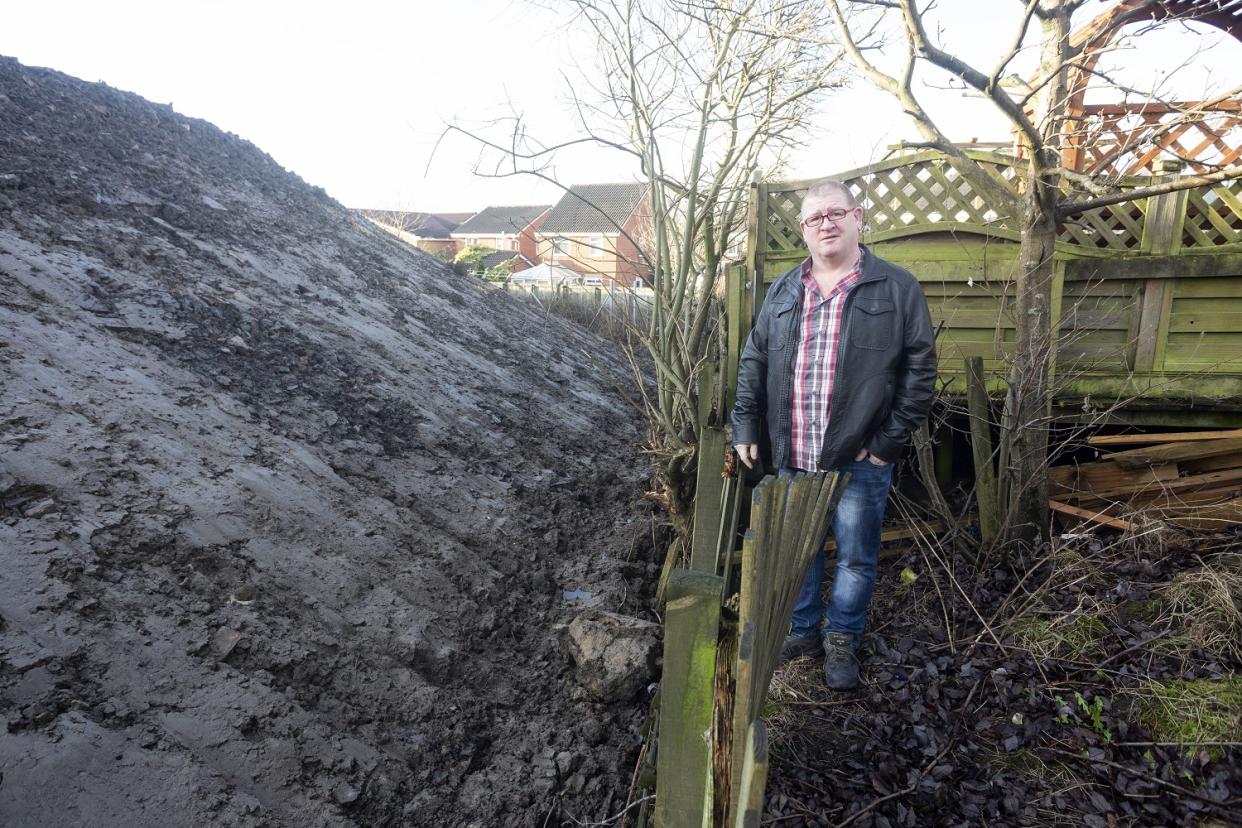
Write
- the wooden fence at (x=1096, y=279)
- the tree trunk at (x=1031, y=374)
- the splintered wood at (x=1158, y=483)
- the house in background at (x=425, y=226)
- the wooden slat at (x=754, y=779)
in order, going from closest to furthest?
the wooden slat at (x=754, y=779) < the tree trunk at (x=1031, y=374) < the splintered wood at (x=1158, y=483) < the wooden fence at (x=1096, y=279) < the house in background at (x=425, y=226)

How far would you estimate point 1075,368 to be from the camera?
11.8 feet

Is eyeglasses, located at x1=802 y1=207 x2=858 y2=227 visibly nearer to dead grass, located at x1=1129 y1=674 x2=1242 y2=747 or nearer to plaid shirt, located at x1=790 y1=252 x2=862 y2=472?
plaid shirt, located at x1=790 y1=252 x2=862 y2=472

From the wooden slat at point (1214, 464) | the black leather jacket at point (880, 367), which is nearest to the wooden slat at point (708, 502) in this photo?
the black leather jacket at point (880, 367)

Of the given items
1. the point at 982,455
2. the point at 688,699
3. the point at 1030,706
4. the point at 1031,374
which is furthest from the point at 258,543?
the point at 1031,374

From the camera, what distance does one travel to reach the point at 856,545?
8.55 ft

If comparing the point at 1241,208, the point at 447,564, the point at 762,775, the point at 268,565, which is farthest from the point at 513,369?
the point at 762,775

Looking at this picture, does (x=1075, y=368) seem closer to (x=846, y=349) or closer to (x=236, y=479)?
(x=846, y=349)

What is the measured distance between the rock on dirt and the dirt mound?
0.28 feet

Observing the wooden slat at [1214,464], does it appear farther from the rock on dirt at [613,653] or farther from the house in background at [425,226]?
the house in background at [425,226]

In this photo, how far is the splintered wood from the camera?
319 centimetres

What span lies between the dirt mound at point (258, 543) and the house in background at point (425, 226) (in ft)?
43.4

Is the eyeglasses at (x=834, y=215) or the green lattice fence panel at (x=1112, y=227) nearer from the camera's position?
the eyeglasses at (x=834, y=215)

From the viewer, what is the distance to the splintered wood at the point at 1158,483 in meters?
3.19

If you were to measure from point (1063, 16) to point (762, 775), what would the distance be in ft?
10.6
